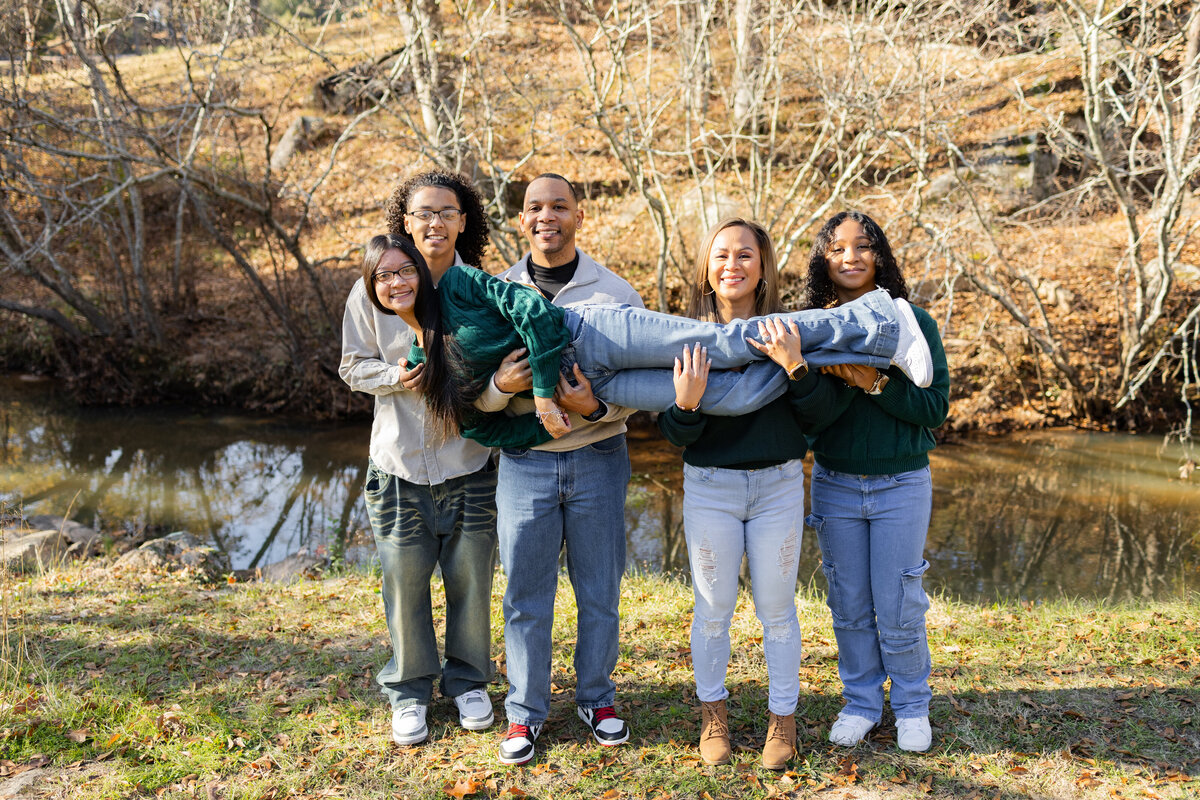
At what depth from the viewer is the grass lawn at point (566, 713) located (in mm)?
2896

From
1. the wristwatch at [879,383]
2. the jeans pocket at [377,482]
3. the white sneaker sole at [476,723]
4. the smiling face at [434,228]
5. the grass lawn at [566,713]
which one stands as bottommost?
the grass lawn at [566,713]

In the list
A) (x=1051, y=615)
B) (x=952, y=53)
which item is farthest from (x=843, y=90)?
(x=1051, y=615)

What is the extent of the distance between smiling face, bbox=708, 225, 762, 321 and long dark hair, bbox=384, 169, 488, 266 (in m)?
1.04

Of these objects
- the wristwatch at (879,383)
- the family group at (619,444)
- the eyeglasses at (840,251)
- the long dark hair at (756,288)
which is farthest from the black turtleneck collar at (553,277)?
the wristwatch at (879,383)

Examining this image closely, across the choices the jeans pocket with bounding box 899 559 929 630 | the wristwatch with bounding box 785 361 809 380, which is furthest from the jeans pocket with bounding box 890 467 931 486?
the wristwatch with bounding box 785 361 809 380

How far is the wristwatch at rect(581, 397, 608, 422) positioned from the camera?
2838 mm

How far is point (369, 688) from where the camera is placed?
11.9 ft

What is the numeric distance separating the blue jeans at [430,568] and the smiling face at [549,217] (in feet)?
3.00

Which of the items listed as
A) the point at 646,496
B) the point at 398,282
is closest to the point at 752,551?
the point at 398,282

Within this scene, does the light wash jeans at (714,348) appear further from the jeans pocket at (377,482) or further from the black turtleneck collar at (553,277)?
the jeans pocket at (377,482)

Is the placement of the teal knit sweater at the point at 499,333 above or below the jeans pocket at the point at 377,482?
above

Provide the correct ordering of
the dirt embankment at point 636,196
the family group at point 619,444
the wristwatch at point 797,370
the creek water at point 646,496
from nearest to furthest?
the wristwatch at point 797,370
the family group at point 619,444
the creek water at point 646,496
the dirt embankment at point 636,196

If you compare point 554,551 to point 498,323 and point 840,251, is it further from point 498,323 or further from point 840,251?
point 840,251

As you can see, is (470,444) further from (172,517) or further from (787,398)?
(172,517)
